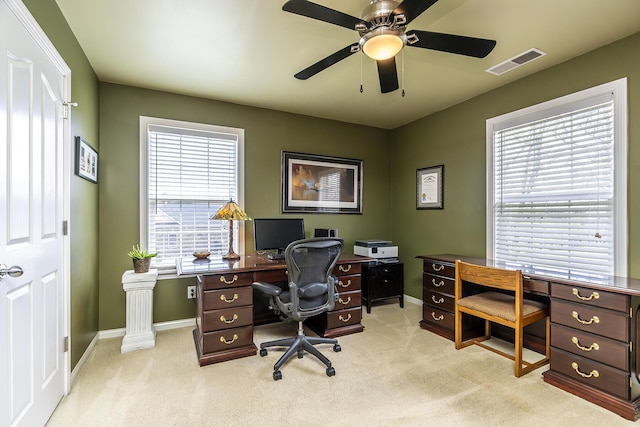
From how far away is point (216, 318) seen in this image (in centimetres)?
249

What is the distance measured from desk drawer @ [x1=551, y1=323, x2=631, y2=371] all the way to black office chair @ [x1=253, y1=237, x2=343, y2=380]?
64.5 inches

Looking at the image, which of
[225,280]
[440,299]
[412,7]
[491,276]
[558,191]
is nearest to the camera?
[412,7]

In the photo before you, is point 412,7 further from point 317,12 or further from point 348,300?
point 348,300

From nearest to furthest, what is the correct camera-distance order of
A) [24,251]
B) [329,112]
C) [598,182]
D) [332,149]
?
1. [24,251]
2. [598,182]
3. [329,112]
4. [332,149]

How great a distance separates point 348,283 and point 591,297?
6.13ft

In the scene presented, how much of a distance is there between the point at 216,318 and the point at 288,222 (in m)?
1.25

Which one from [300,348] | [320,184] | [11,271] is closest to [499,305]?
[300,348]

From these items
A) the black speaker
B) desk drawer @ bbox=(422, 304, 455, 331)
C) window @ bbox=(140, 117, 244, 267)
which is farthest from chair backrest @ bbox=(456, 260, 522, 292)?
window @ bbox=(140, 117, 244, 267)

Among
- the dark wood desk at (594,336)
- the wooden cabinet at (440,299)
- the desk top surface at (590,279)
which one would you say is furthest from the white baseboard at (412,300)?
the dark wood desk at (594,336)

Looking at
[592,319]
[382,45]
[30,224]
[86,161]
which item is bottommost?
[592,319]

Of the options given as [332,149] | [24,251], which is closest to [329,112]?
[332,149]

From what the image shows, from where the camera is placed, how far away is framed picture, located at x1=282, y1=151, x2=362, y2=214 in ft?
12.6

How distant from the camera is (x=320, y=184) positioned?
4.05 m

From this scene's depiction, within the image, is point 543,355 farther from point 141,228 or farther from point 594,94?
point 141,228
